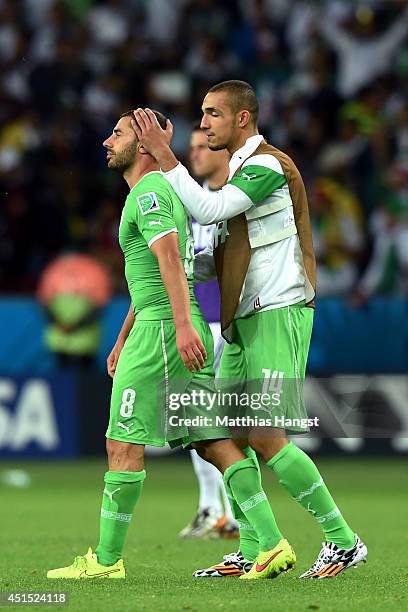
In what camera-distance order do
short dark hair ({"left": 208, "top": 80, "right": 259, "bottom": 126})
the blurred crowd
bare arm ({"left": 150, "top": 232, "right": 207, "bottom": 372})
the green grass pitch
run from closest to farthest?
the green grass pitch
bare arm ({"left": 150, "top": 232, "right": 207, "bottom": 372})
short dark hair ({"left": 208, "top": 80, "right": 259, "bottom": 126})
the blurred crowd

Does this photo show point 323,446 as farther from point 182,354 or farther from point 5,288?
point 182,354

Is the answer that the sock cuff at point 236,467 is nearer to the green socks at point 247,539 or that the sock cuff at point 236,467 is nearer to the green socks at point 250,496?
the green socks at point 250,496

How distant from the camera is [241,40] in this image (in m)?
18.7

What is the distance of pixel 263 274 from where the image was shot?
266 inches

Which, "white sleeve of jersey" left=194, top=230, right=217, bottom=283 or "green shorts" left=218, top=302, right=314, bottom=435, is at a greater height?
"white sleeve of jersey" left=194, top=230, right=217, bottom=283

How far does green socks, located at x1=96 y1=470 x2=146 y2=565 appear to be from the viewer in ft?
21.7

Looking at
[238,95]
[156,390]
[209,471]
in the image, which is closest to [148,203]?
[238,95]

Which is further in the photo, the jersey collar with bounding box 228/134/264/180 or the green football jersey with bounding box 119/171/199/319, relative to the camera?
the jersey collar with bounding box 228/134/264/180

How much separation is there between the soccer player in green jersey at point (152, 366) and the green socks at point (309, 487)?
16 centimetres

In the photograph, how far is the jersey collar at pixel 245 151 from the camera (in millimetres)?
6848

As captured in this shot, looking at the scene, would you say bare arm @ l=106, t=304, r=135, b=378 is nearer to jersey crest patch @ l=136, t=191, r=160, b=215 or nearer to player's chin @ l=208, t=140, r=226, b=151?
jersey crest patch @ l=136, t=191, r=160, b=215

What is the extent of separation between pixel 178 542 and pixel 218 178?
7.47 feet

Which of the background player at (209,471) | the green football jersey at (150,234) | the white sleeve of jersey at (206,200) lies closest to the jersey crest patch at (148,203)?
the green football jersey at (150,234)

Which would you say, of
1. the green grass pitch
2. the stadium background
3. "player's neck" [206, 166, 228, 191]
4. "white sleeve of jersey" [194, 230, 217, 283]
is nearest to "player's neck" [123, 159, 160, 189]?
"white sleeve of jersey" [194, 230, 217, 283]
